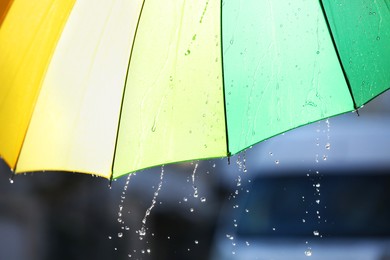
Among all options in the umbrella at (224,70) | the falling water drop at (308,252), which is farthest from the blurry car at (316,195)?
the umbrella at (224,70)

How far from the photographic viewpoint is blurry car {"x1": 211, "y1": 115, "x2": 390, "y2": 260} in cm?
525

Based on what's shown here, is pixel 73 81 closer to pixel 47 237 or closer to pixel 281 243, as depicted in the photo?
pixel 281 243

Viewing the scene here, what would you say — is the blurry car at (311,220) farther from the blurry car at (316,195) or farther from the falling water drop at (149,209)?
the falling water drop at (149,209)

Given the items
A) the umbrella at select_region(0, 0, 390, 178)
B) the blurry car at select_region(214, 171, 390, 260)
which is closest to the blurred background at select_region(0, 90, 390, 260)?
the blurry car at select_region(214, 171, 390, 260)

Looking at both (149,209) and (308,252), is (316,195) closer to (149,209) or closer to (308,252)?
(308,252)

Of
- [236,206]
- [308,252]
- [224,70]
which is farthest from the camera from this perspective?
[236,206]

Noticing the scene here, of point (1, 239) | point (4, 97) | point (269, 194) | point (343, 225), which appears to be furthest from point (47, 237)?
point (4, 97)

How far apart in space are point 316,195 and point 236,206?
605 mm

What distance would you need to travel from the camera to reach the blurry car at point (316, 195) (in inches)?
207

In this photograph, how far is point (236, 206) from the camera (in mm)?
5750

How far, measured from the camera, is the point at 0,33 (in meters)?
2.02

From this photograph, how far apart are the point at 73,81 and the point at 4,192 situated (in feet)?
14.6

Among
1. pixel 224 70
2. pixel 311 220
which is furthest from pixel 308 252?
pixel 224 70

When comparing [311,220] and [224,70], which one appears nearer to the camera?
[224,70]
